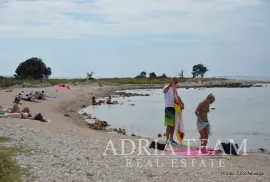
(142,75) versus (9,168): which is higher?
(142,75)

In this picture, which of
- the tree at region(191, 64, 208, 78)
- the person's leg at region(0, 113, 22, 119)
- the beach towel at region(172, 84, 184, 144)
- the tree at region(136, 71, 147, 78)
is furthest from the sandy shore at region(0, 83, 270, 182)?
the tree at region(191, 64, 208, 78)

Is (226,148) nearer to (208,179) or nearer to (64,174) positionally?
(208,179)

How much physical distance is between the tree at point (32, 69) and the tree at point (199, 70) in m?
65.5

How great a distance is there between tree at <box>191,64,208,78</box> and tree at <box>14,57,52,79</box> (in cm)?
6548

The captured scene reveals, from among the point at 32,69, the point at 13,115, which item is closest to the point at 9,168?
the point at 13,115

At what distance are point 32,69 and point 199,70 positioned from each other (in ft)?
230

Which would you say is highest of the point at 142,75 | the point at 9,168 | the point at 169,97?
the point at 142,75

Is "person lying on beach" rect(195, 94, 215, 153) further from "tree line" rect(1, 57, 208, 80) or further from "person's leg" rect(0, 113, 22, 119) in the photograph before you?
"tree line" rect(1, 57, 208, 80)

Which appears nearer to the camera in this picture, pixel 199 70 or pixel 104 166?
pixel 104 166

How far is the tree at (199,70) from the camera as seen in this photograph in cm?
14150

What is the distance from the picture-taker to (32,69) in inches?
3359

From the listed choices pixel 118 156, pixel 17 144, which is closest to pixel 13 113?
pixel 17 144

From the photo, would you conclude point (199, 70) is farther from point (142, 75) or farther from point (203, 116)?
point (203, 116)

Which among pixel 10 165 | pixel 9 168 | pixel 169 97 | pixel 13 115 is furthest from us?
pixel 13 115
